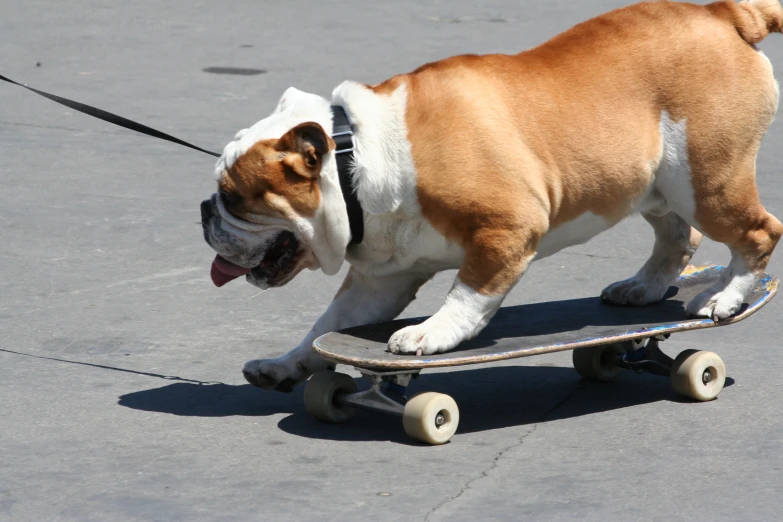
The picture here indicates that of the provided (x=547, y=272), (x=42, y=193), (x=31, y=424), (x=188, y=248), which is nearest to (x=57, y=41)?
(x=42, y=193)

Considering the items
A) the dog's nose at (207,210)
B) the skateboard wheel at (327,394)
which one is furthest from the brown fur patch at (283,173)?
the skateboard wheel at (327,394)

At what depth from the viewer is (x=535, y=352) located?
15.0ft

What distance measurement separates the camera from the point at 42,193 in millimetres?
7871

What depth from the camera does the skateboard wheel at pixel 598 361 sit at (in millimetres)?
5180

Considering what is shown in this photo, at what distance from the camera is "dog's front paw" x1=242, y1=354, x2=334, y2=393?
4883 millimetres

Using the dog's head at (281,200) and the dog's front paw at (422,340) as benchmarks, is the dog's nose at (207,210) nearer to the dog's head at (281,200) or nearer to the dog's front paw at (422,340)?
the dog's head at (281,200)

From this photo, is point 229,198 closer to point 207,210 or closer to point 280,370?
point 207,210

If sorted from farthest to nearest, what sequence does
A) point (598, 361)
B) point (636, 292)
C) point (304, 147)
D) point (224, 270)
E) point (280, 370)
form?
point (636, 292) < point (598, 361) < point (280, 370) < point (224, 270) < point (304, 147)

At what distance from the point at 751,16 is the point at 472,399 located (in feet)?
6.10

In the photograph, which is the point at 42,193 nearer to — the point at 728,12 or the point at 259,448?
the point at 259,448

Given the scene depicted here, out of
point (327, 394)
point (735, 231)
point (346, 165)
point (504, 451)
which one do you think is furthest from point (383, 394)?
point (735, 231)

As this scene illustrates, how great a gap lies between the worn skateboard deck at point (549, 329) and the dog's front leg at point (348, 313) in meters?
0.10

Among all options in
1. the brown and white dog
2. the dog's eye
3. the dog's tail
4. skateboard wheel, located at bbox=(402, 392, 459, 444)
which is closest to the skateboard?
skateboard wheel, located at bbox=(402, 392, 459, 444)

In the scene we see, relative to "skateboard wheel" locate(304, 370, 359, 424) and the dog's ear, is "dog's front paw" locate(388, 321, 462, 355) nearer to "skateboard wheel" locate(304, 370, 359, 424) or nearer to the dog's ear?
"skateboard wheel" locate(304, 370, 359, 424)
